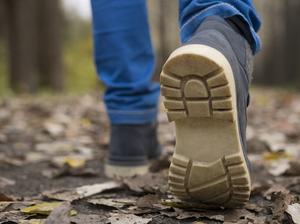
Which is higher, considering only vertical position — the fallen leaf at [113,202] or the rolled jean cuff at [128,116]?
the rolled jean cuff at [128,116]

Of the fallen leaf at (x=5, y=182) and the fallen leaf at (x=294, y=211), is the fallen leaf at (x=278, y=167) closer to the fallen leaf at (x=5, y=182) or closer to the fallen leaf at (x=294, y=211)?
the fallen leaf at (x=294, y=211)

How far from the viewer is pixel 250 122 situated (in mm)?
4508

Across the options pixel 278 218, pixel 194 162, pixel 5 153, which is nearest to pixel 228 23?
pixel 194 162

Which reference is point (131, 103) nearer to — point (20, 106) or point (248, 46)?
point (248, 46)

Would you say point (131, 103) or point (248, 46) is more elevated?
point (248, 46)

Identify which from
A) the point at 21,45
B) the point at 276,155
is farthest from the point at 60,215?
the point at 21,45

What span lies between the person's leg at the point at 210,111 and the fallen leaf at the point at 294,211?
12cm

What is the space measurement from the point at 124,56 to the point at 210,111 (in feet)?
2.59

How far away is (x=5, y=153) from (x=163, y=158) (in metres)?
0.87

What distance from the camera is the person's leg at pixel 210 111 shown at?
1.26 m

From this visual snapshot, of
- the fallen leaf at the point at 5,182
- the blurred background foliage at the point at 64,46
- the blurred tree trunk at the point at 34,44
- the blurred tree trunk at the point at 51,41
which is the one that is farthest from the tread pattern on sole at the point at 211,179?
the blurred tree trunk at the point at 51,41

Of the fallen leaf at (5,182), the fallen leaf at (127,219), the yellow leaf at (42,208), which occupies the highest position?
the yellow leaf at (42,208)

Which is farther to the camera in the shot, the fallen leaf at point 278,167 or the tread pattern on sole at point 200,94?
the fallen leaf at point 278,167

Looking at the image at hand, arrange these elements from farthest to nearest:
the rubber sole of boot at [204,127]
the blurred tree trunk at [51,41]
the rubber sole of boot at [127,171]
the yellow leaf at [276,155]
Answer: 1. the blurred tree trunk at [51,41]
2. the yellow leaf at [276,155]
3. the rubber sole of boot at [127,171]
4. the rubber sole of boot at [204,127]
